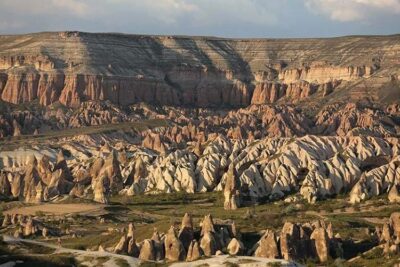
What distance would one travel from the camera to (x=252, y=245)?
3044 inches

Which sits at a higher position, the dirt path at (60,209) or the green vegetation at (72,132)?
the green vegetation at (72,132)

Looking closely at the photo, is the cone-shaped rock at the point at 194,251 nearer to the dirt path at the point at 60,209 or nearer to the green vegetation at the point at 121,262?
the green vegetation at the point at 121,262

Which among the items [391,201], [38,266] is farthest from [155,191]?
[38,266]

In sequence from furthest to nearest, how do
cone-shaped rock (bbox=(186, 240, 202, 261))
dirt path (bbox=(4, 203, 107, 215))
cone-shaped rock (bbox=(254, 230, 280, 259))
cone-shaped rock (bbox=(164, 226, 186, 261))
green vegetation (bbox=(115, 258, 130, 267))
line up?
dirt path (bbox=(4, 203, 107, 215))
cone-shaped rock (bbox=(254, 230, 280, 259))
cone-shaped rock (bbox=(164, 226, 186, 261))
cone-shaped rock (bbox=(186, 240, 202, 261))
green vegetation (bbox=(115, 258, 130, 267))

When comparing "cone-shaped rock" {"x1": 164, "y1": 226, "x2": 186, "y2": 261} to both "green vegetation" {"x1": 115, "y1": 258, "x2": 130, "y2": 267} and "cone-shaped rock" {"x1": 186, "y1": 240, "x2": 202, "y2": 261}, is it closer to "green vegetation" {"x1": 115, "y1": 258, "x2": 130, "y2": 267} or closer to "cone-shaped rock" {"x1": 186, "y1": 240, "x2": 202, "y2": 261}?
"cone-shaped rock" {"x1": 186, "y1": 240, "x2": 202, "y2": 261}

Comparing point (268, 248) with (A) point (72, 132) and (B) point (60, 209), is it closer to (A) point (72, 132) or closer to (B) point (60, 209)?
(B) point (60, 209)

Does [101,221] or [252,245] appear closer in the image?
[252,245]

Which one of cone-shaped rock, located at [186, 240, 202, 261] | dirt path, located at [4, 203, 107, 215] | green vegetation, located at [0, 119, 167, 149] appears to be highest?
green vegetation, located at [0, 119, 167, 149]

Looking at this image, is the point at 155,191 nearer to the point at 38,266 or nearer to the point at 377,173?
the point at 377,173

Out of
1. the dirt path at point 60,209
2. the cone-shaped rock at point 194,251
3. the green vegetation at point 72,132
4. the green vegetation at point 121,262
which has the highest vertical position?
the green vegetation at point 72,132

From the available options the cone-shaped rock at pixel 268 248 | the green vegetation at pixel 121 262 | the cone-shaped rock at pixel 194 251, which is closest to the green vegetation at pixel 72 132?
the cone-shaped rock at pixel 194 251

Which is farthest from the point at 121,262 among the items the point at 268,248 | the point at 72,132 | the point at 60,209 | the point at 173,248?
the point at 72,132

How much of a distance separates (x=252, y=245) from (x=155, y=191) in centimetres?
4894

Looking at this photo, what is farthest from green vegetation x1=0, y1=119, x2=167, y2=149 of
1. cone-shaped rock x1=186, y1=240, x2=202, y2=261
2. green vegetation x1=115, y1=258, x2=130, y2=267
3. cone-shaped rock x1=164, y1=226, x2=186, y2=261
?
green vegetation x1=115, y1=258, x2=130, y2=267
